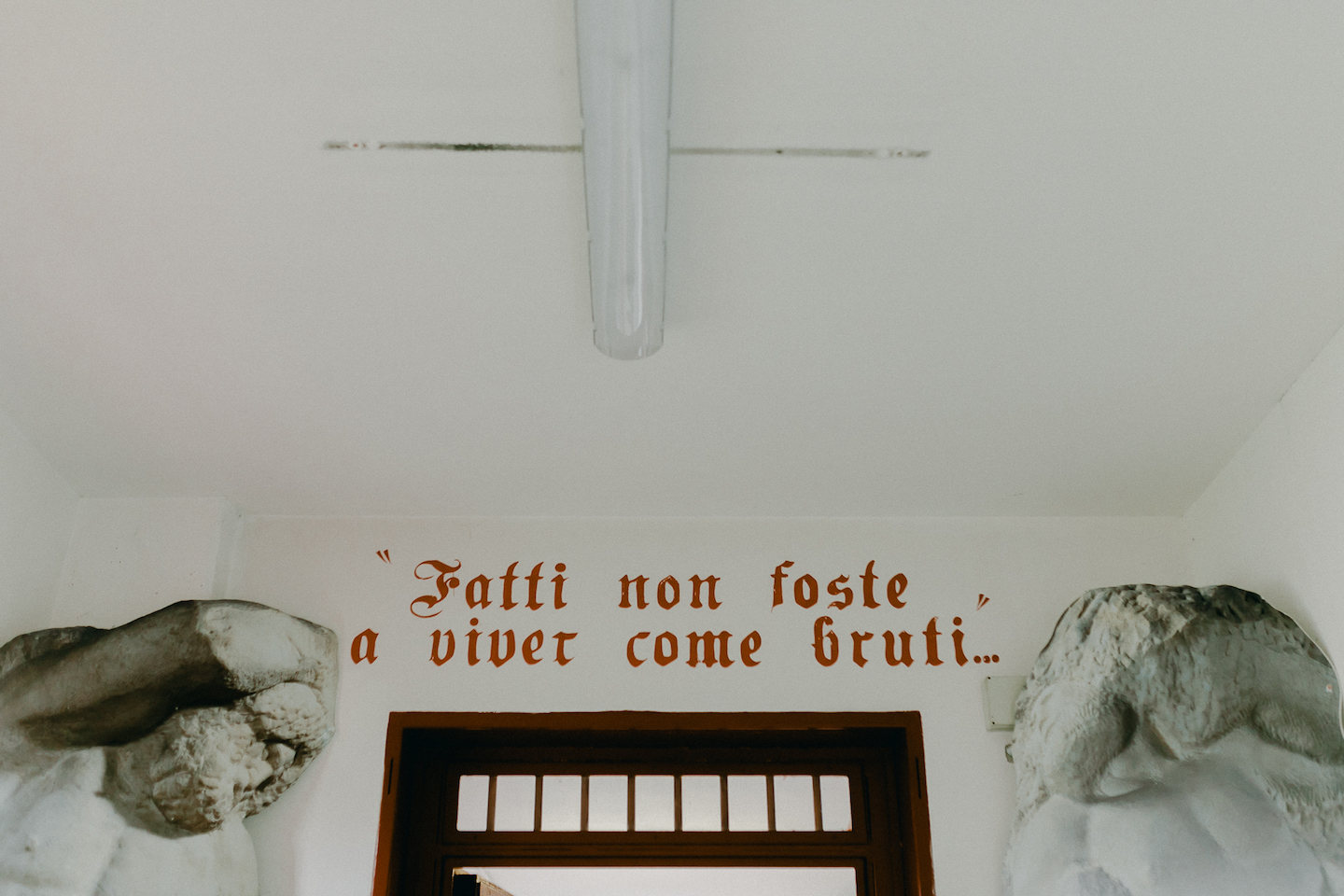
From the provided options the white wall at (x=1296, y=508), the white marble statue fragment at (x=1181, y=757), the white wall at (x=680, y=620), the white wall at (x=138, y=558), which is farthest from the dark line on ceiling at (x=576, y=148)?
the white wall at (x=138, y=558)

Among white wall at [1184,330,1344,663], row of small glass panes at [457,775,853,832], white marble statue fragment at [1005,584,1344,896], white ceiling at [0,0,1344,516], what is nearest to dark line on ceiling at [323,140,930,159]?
white ceiling at [0,0,1344,516]

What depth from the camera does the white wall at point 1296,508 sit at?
2.90 meters

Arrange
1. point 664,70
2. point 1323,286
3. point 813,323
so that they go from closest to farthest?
point 664,70, point 1323,286, point 813,323

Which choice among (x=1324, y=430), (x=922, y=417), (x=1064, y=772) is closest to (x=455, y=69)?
(x=922, y=417)

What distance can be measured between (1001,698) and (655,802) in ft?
4.28

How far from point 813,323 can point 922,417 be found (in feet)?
2.22

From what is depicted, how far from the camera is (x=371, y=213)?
246cm

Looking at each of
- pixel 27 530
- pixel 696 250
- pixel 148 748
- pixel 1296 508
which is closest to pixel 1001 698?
pixel 1296 508

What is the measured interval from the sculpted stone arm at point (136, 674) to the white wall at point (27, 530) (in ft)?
0.54

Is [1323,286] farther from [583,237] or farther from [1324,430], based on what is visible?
[583,237]

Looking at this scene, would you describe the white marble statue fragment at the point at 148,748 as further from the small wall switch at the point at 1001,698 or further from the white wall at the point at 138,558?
the small wall switch at the point at 1001,698

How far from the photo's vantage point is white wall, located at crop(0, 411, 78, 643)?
3.38 metres

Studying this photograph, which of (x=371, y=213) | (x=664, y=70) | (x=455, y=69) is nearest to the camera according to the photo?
(x=664, y=70)

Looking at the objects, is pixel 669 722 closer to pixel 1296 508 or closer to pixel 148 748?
pixel 148 748
